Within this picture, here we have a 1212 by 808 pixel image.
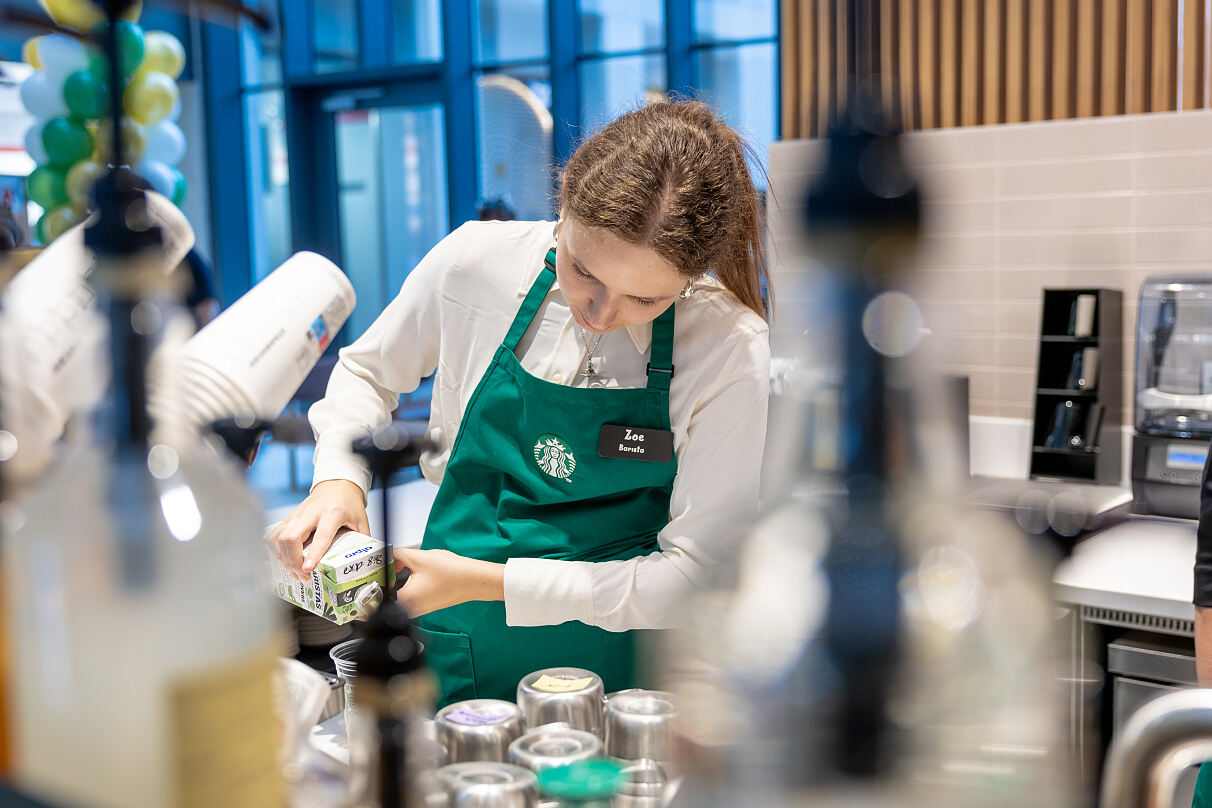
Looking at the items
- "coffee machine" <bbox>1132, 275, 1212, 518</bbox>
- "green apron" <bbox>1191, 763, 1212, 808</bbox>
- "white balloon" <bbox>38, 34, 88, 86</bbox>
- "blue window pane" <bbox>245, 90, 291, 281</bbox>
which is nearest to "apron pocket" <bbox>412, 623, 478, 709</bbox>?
"green apron" <bbox>1191, 763, 1212, 808</bbox>

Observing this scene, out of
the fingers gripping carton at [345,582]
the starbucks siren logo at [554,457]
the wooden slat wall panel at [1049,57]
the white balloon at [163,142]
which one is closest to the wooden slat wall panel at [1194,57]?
the wooden slat wall panel at [1049,57]

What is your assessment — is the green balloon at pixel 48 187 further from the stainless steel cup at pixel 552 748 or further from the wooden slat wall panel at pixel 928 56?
the wooden slat wall panel at pixel 928 56

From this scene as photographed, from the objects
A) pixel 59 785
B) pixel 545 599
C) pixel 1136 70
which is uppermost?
pixel 1136 70

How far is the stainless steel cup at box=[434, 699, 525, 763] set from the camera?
840 millimetres

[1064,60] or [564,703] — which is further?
[1064,60]

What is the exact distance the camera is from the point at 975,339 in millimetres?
3580

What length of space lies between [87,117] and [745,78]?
6.77 metres

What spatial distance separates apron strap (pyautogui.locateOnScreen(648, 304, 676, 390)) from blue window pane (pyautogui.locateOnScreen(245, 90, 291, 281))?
851 centimetres

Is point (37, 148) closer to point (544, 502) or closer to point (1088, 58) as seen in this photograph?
point (544, 502)

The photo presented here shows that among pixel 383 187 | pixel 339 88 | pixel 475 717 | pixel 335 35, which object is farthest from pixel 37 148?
pixel 335 35

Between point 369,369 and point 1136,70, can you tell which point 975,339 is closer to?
point 1136,70

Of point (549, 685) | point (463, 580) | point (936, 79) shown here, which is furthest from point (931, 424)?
point (936, 79)

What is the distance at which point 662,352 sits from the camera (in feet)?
5.34

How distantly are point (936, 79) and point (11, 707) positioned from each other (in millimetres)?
4178
